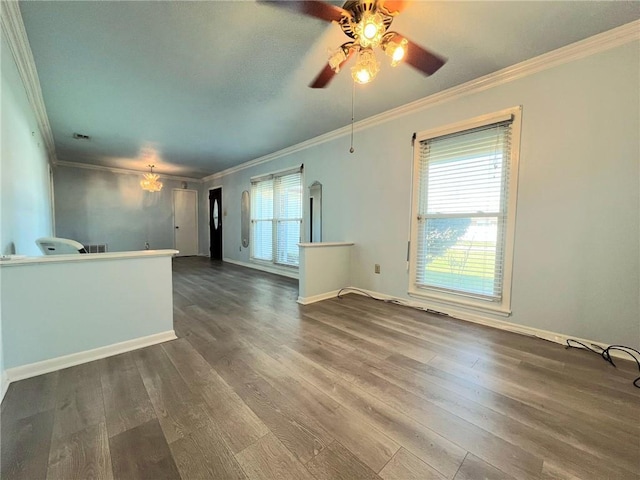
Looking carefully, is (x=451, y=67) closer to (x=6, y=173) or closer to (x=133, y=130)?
(x=6, y=173)

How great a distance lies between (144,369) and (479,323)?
9.55 feet

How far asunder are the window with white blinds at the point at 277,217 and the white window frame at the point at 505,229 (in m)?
2.23

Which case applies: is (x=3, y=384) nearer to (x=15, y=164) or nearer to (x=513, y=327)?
(x=15, y=164)

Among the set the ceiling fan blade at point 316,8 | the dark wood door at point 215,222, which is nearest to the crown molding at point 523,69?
the ceiling fan blade at point 316,8

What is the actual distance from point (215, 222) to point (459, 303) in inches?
257

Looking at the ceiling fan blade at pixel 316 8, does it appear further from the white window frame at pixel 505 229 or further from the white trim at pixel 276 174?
the white trim at pixel 276 174

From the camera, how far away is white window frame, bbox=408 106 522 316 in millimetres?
2305

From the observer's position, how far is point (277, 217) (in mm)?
5102

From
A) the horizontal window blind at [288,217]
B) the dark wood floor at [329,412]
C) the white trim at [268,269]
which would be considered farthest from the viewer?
the white trim at [268,269]

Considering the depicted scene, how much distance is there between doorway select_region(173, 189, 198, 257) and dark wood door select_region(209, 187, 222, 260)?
2.04 ft

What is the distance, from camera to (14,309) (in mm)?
1539

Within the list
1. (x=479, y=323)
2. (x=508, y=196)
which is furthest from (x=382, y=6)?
(x=479, y=323)

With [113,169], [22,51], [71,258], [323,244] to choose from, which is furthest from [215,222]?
[71,258]

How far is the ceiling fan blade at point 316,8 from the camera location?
136 centimetres
